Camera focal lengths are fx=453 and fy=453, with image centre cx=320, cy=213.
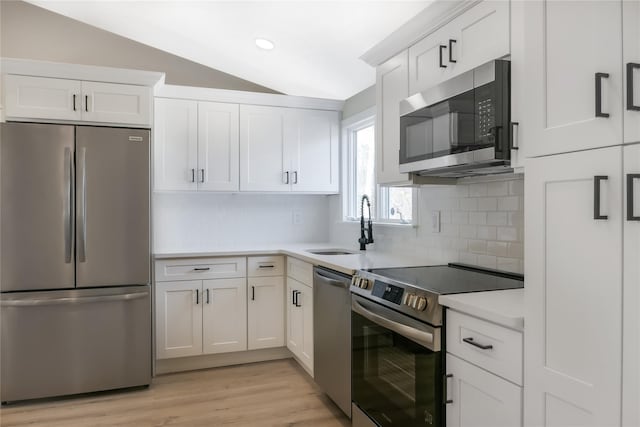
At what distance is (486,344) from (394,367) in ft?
2.01

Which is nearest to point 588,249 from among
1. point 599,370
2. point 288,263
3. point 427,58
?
point 599,370

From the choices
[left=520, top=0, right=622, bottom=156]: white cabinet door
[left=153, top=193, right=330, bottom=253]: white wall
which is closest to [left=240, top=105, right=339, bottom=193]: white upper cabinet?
[left=153, top=193, right=330, bottom=253]: white wall

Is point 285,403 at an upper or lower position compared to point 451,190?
lower

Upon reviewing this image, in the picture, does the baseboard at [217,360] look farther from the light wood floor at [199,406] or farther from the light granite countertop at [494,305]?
the light granite countertop at [494,305]

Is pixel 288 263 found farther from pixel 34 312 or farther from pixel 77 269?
pixel 34 312

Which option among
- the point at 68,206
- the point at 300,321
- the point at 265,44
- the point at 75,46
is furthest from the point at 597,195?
the point at 75,46

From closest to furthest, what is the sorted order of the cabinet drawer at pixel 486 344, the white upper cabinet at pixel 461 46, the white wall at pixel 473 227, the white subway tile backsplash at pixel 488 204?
1. the cabinet drawer at pixel 486 344
2. the white upper cabinet at pixel 461 46
3. the white wall at pixel 473 227
4. the white subway tile backsplash at pixel 488 204

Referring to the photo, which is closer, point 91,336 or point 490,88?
point 490,88

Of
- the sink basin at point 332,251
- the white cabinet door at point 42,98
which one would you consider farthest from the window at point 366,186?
the white cabinet door at point 42,98

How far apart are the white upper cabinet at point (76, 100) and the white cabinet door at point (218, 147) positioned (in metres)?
0.61

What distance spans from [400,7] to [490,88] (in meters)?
1.00

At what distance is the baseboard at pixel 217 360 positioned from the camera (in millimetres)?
3506

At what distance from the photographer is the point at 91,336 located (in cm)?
305

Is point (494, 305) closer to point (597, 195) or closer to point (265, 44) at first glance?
point (597, 195)
